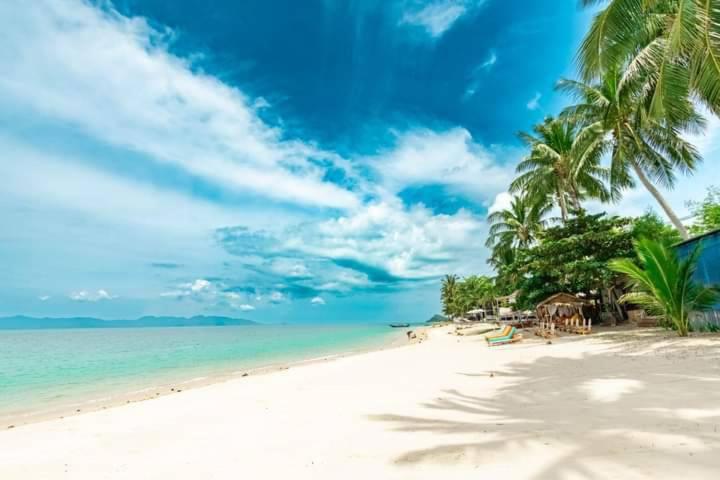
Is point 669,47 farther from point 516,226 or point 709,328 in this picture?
point 516,226

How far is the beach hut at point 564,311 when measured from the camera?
15.9 meters

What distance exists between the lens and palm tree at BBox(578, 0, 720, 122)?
743cm

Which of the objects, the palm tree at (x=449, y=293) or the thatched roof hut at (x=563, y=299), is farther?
the palm tree at (x=449, y=293)

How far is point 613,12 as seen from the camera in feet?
27.2

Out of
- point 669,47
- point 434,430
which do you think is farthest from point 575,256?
point 434,430

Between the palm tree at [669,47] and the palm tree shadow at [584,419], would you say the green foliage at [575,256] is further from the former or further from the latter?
the palm tree shadow at [584,419]

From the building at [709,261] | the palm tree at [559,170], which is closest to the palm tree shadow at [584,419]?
the building at [709,261]

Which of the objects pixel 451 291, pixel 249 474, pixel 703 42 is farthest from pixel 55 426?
pixel 451 291

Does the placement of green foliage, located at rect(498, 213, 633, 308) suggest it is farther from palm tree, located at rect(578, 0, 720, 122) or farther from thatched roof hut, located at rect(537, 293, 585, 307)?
palm tree, located at rect(578, 0, 720, 122)

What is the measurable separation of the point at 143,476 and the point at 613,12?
38.4 feet

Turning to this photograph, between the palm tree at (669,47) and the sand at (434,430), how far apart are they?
5.85 meters

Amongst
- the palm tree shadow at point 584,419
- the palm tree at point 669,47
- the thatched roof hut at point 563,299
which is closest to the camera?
the palm tree shadow at point 584,419

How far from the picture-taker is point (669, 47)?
8.22m

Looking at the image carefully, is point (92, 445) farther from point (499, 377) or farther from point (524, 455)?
point (499, 377)
